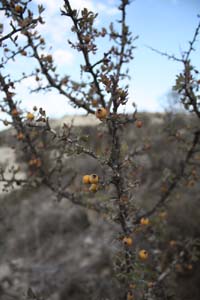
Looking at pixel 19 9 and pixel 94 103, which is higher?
pixel 19 9

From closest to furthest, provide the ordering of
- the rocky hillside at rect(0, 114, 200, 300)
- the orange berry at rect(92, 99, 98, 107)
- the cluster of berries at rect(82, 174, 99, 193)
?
1. the cluster of berries at rect(82, 174, 99, 193)
2. the orange berry at rect(92, 99, 98, 107)
3. the rocky hillside at rect(0, 114, 200, 300)

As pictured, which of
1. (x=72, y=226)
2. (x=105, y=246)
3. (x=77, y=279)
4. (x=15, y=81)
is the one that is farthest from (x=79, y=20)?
(x=72, y=226)

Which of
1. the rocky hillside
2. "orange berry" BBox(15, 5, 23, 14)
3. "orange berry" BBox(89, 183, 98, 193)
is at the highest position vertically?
"orange berry" BBox(15, 5, 23, 14)

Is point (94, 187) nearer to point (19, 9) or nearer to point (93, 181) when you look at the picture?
point (93, 181)

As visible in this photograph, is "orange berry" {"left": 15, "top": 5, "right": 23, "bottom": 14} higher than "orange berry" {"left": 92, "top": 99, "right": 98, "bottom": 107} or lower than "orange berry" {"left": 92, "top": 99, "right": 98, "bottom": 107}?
higher

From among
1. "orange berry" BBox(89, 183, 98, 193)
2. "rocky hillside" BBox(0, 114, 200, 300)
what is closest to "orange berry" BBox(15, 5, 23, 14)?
"orange berry" BBox(89, 183, 98, 193)

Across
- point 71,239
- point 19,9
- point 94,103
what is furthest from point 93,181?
point 71,239

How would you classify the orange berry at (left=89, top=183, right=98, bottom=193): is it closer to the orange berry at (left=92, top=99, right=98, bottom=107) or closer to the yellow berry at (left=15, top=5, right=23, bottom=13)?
the yellow berry at (left=15, top=5, right=23, bottom=13)

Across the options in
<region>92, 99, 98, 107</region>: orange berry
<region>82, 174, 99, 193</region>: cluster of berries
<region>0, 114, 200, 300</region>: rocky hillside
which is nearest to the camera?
<region>82, 174, 99, 193</region>: cluster of berries

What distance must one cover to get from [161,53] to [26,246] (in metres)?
7.79

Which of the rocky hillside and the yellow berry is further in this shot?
the rocky hillside

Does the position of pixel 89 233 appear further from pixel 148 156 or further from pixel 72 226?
pixel 148 156

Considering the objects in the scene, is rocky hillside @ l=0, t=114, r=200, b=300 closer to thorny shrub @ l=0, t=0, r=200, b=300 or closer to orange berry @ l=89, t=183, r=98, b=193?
thorny shrub @ l=0, t=0, r=200, b=300

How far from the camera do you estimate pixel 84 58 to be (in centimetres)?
305
